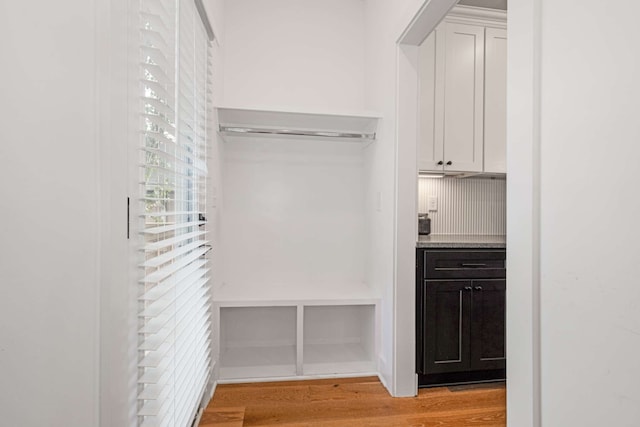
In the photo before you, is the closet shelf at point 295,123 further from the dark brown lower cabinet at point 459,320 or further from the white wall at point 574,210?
the white wall at point 574,210

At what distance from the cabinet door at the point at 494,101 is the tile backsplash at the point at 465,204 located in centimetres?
34

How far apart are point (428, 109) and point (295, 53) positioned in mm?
1217

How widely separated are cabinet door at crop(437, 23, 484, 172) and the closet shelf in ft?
2.08

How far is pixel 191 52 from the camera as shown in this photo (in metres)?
1.54

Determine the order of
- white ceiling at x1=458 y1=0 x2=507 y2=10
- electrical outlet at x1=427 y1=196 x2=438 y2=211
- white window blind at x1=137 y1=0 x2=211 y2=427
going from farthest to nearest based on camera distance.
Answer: electrical outlet at x1=427 y1=196 x2=438 y2=211, white ceiling at x1=458 y1=0 x2=507 y2=10, white window blind at x1=137 y1=0 x2=211 y2=427

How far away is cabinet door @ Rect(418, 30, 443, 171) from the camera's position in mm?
2395

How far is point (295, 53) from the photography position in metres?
2.69

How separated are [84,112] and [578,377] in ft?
4.17

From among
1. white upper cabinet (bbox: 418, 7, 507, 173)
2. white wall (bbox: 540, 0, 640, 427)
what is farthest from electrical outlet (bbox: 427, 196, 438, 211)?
white wall (bbox: 540, 0, 640, 427)

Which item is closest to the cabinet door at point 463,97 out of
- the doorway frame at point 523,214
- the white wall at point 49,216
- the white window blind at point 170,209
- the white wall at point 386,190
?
the white wall at point 386,190

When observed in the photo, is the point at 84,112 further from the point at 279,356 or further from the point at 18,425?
the point at 279,356

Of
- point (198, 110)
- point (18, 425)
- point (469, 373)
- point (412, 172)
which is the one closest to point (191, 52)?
point (198, 110)

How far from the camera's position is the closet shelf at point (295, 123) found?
7.33 feet

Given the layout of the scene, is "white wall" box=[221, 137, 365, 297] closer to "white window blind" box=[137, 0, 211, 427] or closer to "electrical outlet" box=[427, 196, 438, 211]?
"electrical outlet" box=[427, 196, 438, 211]
